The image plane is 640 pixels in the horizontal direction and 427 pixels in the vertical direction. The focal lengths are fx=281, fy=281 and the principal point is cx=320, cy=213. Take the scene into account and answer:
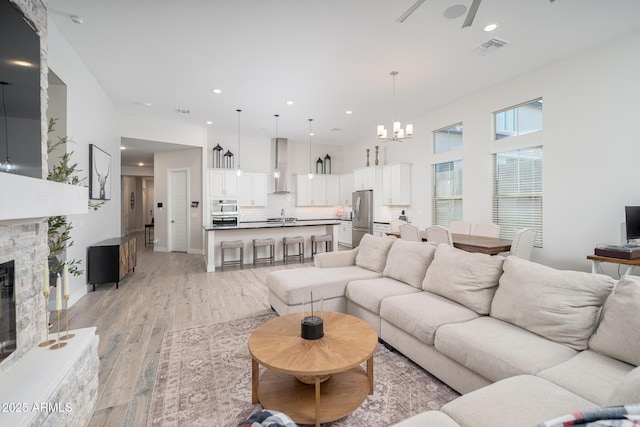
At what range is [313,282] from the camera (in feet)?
10.4

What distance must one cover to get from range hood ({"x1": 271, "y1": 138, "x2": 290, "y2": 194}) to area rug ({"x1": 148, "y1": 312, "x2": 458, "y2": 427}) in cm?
611

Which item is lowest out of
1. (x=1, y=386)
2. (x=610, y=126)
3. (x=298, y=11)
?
(x=1, y=386)

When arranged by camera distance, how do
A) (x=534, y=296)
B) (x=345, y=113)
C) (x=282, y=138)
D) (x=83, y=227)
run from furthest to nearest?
(x=282, y=138) → (x=345, y=113) → (x=83, y=227) → (x=534, y=296)

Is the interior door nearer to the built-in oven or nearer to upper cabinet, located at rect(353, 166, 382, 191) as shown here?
the built-in oven

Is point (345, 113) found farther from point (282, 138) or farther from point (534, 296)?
point (534, 296)

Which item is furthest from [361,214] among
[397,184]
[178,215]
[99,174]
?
[99,174]

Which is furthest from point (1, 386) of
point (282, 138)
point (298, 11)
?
point (282, 138)

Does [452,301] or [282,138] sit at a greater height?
[282,138]

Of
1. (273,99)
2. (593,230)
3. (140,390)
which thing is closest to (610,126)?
(593,230)

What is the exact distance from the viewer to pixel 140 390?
82.3 inches

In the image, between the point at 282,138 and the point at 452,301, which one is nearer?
the point at 452,301

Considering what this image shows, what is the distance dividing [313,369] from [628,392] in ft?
4.27

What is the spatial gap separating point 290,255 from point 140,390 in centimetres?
510

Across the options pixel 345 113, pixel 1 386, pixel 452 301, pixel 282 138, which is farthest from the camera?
pixel 282 138
